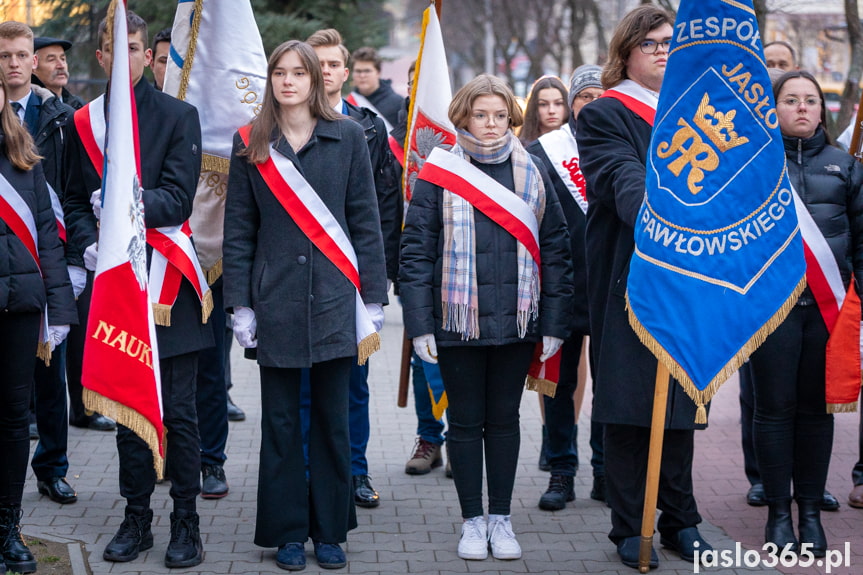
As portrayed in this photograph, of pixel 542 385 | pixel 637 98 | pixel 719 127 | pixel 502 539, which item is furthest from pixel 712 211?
pixel 502 539

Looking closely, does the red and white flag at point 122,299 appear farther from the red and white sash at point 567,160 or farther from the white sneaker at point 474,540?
the red and white sash at point 567,160

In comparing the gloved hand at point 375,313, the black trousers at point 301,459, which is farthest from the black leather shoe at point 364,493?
the gloved hand at point 375,313

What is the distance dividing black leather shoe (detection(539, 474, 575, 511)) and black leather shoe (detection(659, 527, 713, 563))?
34.2 inches

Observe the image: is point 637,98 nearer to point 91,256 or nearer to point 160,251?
point 160,251

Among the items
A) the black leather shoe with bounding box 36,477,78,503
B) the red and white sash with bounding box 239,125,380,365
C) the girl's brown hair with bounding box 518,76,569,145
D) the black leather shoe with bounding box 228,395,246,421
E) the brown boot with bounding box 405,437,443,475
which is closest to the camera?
the red and white sash with bounding box 239,125,380,365

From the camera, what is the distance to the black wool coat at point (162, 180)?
4.91 metres

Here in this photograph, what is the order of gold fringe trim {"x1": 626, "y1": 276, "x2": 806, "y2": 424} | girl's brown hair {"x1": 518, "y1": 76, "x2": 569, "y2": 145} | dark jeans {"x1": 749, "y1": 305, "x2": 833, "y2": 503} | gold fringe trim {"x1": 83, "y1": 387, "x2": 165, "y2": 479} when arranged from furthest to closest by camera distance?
girl's brown hair {"x1": 518, "y1": 76, "x2": 569, "y2": 145} → dark jeans {"x1": 749, "y1": 305, "x2": 833, "y2": 503} → gold fringe trim {"x1": 626, "y1": 276, "x2": 806, "y2": 424} → gold fringe trim {"x1": 83, "y1": 387, "x2": 165, "y2": 479}

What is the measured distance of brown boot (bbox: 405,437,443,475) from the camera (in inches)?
262

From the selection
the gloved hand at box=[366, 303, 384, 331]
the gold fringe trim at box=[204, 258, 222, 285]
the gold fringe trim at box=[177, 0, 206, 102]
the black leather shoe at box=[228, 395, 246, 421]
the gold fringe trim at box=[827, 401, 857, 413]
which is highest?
the gold fringe trim at box=[177, 0, 206, 102]

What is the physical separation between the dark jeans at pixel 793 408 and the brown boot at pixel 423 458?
202 centimetres

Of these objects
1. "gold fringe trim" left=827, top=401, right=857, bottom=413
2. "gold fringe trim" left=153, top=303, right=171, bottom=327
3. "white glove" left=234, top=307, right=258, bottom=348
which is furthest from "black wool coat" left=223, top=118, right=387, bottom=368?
"gold fringe trim" left=827, top=401, right=857, bottom=413

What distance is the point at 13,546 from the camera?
488 centimetres

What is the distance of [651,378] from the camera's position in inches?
193

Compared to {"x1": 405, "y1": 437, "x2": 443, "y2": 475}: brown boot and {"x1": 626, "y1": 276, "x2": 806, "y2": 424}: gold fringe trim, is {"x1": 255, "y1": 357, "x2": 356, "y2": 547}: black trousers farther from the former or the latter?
{"x1": 405, "y1": 437, "x2": 443, "y2": 475}: brown boot
